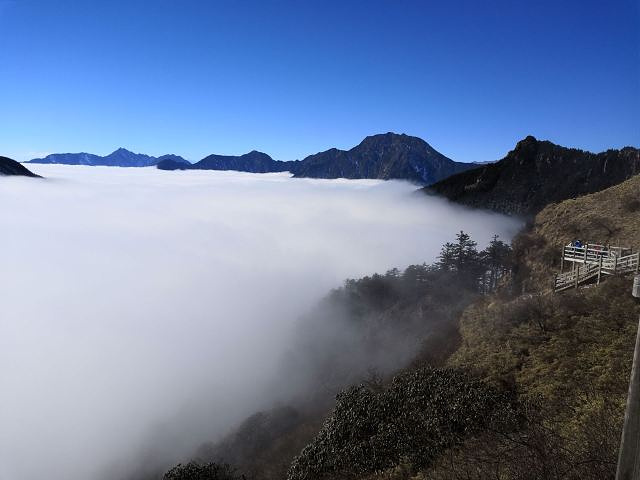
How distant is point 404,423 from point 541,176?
177 metres

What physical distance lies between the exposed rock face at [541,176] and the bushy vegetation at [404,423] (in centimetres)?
14258

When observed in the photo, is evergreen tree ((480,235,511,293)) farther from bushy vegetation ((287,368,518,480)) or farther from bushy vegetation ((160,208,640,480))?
bushy vegetation ((287,368,518,480))

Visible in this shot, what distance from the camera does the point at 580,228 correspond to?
38906 mm

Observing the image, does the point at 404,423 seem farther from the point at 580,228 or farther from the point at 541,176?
the point at 541,176

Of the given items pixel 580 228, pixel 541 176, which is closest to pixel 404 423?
pixel 580 228

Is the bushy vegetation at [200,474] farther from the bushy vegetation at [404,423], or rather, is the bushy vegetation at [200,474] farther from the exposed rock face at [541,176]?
the exposed rock face at [541,176]

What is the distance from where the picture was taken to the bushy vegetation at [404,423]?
13617 mm

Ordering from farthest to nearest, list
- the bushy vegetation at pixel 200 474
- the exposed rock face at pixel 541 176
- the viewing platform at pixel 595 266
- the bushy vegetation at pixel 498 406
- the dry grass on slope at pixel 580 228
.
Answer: the exposed rock face at pixel 541 176 < the dry grass on slope at pixel 580 228 < the bushy vegetation at pixel 200 474 < the viewing platform at pixel 595 266 < the bushy vegetation at pixel 498 406

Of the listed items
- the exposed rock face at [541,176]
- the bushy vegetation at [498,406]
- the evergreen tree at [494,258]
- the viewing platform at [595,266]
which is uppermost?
the exposed rock face at [541,176]

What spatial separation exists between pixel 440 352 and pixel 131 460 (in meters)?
58.4

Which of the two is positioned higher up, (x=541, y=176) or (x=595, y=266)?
(x=541, y=176)

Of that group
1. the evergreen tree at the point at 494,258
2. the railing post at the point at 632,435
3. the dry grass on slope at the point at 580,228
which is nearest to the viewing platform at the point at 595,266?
the dry grass on slope at the point at 580,228

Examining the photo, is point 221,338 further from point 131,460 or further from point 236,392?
point 131,460

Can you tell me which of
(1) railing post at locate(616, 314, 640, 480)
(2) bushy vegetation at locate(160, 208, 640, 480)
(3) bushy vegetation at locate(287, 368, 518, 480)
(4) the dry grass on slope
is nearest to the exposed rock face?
(4) the dry grass on slope
